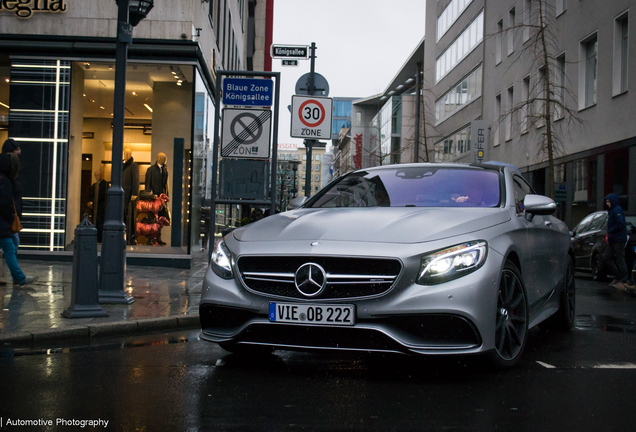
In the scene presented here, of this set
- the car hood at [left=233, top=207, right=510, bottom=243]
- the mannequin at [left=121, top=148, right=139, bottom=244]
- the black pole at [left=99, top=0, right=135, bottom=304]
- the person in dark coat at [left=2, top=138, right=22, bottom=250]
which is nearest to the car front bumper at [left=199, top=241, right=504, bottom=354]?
the car hood at [left=233, top=207, right=510, bottom=243]

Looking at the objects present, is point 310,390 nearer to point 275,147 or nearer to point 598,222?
point 275,147

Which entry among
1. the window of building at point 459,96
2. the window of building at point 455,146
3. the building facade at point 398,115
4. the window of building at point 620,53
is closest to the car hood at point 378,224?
the window of building at point 620,53

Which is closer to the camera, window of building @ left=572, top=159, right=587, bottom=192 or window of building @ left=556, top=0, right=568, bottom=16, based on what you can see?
window of building @ left=572, top=159, right=587, bottom=192

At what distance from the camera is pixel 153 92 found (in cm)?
1495

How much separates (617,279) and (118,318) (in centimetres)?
1009

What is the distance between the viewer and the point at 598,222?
620 inches

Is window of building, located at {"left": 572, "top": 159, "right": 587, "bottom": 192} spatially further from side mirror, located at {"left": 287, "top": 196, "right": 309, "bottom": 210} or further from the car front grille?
the car front grille

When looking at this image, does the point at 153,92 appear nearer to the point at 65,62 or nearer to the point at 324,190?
the point at 65,62

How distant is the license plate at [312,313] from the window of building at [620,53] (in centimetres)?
2070

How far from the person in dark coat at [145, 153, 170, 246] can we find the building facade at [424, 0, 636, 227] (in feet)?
37.8

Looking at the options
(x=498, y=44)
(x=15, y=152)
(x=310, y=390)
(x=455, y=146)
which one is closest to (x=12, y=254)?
(x=15, y=152)

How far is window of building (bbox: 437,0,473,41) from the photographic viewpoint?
146 feet

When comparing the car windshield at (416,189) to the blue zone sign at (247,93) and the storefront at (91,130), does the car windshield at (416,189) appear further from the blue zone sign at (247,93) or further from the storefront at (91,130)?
the storefront at (91,130)

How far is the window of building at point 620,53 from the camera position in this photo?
22.2 m
